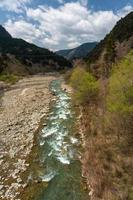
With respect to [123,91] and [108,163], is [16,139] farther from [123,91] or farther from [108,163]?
[123,91]

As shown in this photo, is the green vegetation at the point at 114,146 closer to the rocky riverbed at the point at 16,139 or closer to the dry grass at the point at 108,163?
the dry grass at the point at 108,163

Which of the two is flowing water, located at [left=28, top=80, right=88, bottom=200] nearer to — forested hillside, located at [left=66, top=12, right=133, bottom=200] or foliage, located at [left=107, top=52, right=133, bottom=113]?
forested hillside, located at [left=66, top=12, right=133, bottom=200]

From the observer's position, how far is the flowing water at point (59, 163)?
2102 cm

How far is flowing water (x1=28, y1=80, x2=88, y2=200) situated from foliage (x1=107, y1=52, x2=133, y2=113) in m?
6.07

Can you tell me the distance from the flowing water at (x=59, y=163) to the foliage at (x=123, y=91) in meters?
6.07

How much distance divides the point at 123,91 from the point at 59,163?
8507mm

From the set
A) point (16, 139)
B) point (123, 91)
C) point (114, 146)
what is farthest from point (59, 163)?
point (16, 139)

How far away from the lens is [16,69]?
177 metres

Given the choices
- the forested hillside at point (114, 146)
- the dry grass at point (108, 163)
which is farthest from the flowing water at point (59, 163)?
the dry grass at point (108, 163)

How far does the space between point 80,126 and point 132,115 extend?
48.1 feet

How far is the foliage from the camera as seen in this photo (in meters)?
23.8

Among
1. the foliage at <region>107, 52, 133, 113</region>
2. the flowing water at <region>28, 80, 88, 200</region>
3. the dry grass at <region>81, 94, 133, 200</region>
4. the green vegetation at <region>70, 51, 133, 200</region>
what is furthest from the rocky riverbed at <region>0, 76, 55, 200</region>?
the foliage at <region>107, 52, 133, 113</region>

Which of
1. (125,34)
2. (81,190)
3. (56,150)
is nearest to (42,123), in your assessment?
(56,150)

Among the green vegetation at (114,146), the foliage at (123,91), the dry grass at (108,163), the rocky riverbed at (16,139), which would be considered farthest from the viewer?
the foliage at (123,91)
